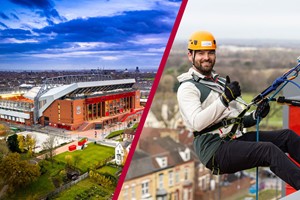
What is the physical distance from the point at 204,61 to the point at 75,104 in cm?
61

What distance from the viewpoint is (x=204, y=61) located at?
148 centimetres

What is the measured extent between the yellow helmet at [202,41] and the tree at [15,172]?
830mm

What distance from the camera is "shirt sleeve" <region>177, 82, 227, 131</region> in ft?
4.29

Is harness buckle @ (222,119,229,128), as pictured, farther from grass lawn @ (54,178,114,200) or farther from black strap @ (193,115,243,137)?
grass lawn @ (54,178,114,200)

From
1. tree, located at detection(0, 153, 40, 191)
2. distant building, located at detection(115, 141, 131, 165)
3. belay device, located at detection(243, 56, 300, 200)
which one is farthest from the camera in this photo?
distant building, located at detection(115, 141, 131, 165)

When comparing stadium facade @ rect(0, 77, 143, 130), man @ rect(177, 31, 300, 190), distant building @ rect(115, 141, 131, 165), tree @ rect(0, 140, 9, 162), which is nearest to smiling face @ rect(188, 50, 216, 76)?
man @ rect(177, 31, 300, 190)

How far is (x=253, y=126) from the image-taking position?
1621mm

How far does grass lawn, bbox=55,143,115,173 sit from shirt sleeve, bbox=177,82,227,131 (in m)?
0.59

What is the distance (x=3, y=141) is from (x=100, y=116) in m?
0.41

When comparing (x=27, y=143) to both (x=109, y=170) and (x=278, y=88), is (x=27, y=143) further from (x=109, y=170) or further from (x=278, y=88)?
(x=278, y=88)

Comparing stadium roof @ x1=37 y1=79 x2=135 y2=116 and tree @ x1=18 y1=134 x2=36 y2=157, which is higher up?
stadium roof @ x1=37 y1=79 x2=135 y2=116

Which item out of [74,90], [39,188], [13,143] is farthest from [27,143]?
[74,90]

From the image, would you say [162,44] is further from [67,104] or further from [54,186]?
[54,186]

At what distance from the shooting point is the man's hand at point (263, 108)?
4.86 feet
